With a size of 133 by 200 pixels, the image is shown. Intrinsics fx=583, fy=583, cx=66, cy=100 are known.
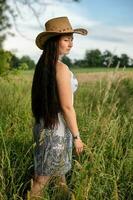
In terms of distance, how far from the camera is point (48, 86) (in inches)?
177

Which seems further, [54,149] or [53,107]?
[54,149]

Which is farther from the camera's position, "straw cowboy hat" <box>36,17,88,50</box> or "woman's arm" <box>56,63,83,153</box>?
"straw cowboy hat" <box>36,17,88,50</box>

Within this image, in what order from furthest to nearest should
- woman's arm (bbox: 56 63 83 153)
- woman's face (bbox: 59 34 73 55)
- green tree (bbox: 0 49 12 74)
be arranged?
green tree (bbox: 0 49 12 74) < woman's face (bbox: 59 34 73 55) < woman's arm (bbox: 56 63 83 153)

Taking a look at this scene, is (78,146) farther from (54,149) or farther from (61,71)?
(61,71)

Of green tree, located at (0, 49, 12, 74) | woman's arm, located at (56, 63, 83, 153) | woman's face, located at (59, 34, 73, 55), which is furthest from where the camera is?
green tree, located at (0, 49, 12, 74)

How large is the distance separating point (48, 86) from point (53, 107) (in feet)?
0.55

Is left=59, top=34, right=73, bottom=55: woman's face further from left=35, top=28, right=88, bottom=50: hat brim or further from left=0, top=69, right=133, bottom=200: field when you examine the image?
left=0, top=69, right=133, bottom=200: field

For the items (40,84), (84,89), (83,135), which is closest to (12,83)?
(84,89)

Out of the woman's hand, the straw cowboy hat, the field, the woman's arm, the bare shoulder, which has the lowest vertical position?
the field

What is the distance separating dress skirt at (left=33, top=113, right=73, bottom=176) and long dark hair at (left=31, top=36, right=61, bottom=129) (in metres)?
0.06

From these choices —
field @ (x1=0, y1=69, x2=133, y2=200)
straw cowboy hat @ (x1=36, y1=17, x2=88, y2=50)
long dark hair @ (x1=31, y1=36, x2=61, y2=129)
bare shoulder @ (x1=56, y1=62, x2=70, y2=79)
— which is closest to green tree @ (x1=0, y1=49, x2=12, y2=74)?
field @ (x1=0, y1=69, x2=133, y2=200)

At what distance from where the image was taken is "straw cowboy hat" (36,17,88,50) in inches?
180

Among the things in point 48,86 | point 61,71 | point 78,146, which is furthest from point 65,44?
point 78,146

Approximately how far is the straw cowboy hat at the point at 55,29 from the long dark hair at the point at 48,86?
4cm
